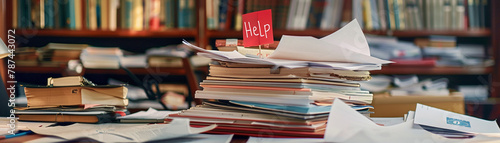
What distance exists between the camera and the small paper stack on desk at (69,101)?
0.77 m

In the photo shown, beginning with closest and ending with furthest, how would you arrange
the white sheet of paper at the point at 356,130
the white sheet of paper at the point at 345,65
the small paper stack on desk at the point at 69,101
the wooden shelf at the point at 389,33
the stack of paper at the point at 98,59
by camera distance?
the white sheet of paper at the point at 356,130
the white sheet of paper at the point at 345,65
the small paper stack on desk at the point at 69,101
the wooden shelf at the point at 389,33
the stack of paper at the point at 98,59

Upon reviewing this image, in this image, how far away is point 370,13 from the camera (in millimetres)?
2383

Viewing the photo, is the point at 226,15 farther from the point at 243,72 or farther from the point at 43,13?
the point at 243,72

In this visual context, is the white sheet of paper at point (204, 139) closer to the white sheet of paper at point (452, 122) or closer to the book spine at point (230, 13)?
the white sheet of paper at point (452, 122)

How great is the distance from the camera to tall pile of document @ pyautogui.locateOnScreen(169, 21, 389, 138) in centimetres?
61

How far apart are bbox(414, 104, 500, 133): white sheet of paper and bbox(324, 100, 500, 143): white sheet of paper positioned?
11cm

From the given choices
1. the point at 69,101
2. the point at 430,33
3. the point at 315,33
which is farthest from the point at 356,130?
the point at 430,33

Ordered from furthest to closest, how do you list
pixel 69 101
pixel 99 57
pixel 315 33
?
pixel 99 57, pixel 315 33, pixel 69 101

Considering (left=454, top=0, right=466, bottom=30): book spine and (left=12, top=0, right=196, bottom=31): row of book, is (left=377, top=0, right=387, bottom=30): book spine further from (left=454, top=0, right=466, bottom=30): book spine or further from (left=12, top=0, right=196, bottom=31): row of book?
(left=12, top=0, right=196, bottom=31): row of book

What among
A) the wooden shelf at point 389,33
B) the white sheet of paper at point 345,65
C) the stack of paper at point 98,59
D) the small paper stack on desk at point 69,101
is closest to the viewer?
the white sheet of paper at point 345,65

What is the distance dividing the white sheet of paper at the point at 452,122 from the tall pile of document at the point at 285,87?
0.10m

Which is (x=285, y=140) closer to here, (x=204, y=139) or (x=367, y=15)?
(x=204, y=139)

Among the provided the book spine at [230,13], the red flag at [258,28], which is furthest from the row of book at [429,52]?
the red flag at [258,28]

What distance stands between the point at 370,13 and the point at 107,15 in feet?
5.03
